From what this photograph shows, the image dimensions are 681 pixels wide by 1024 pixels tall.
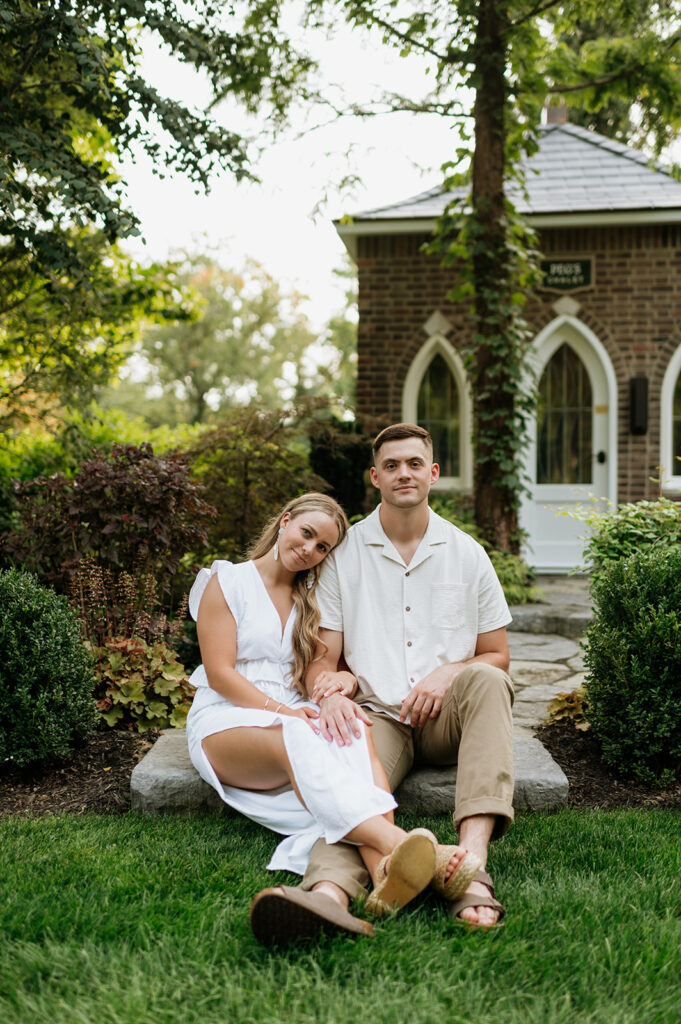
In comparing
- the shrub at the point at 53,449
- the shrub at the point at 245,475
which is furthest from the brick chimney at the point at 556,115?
the shrub at the point at 245,475

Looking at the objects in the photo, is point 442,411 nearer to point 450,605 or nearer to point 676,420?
point 676,420

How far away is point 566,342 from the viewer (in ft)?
31.6

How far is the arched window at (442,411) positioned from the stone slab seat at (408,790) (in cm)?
680

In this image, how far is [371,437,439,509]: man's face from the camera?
3.01 metres

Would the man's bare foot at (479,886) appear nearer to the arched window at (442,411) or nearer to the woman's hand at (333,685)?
the woman's hand at (333,685)

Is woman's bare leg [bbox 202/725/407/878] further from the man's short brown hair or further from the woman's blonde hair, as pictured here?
the man's short brown hair

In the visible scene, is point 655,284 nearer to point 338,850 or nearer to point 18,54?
point 18,54

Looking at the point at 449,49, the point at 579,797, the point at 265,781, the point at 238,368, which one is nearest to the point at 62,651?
the point at 265,781

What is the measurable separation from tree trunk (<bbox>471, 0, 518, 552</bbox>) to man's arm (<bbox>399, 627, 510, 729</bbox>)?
4418 mm

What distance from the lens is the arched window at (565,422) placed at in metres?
9.71

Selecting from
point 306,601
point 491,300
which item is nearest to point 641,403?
point 491,300

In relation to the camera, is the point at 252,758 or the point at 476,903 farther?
the point at 252,758

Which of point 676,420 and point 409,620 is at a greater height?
point 676,420

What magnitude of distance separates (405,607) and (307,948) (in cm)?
123
